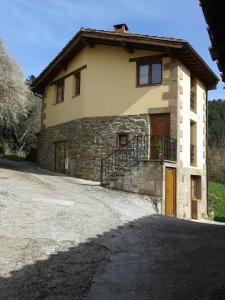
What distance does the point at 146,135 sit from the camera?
15.9 metres

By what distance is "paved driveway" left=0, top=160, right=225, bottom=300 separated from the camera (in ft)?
17.8

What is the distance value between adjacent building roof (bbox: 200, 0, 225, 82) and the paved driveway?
2.81 m

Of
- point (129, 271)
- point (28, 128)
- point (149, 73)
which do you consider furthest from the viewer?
point (28, 128)

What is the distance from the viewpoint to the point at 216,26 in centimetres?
409

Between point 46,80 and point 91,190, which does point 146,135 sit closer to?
point 91,190

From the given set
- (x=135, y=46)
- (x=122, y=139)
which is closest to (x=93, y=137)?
(x=122, y=139)

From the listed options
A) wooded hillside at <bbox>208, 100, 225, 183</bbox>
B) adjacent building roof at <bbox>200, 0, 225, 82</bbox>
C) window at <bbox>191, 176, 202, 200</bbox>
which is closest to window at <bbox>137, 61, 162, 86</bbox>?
window at <bbox>191, 176, 202, 200</bbox>

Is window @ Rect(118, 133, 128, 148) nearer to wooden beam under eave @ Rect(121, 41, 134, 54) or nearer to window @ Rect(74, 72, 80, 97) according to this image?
wooden beam under eave @ Rect(121, 41, 134, 54)

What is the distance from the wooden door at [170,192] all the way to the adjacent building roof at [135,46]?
4.61 meters

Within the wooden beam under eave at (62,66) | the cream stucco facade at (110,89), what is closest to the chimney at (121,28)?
the cream stucco facade at (110,89)

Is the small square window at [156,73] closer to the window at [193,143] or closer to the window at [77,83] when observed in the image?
the window at [193,143]

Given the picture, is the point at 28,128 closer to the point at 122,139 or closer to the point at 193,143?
the point at 122,139

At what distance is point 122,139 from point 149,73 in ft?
9.74

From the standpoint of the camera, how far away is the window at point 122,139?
55.0 feet
